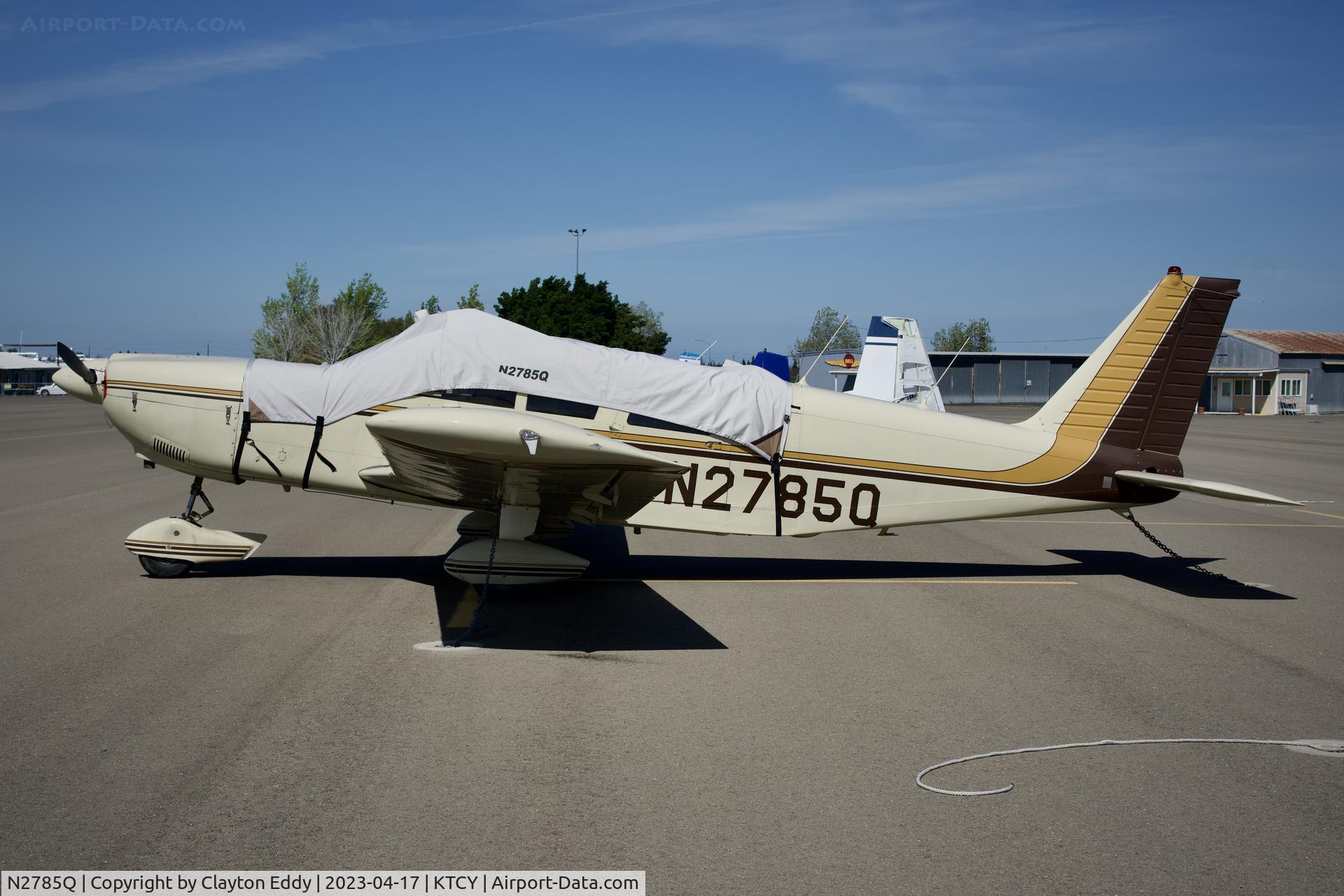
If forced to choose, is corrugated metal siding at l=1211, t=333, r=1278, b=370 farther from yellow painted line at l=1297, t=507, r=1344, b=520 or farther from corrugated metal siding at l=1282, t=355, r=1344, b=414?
yellow painted line at l=1297, t=507, r=1344, b=520

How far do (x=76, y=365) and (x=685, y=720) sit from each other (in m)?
6.48

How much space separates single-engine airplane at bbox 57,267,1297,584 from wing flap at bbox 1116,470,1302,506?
0.03m

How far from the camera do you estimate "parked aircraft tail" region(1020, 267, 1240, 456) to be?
880cm

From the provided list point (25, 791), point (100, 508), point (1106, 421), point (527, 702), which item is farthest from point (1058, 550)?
point (100, 508)

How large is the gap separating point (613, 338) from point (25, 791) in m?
51.0

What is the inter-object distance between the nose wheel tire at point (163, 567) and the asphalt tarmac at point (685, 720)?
0.39 ft

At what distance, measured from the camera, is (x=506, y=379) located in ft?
25.0

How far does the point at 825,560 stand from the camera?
10000mm

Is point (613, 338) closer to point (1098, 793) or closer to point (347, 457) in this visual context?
point (347, 457)

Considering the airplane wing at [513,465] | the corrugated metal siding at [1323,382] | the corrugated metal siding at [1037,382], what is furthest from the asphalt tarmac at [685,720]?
the corrugated metal siding at [1037,382]

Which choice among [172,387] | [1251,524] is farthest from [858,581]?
[1251,524]

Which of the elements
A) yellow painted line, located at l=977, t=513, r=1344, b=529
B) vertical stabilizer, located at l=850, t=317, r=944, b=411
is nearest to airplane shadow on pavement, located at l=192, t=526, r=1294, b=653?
yellow painted line, located at l=977, t=513, r=1344, b=529

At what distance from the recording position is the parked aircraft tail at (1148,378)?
8.80m

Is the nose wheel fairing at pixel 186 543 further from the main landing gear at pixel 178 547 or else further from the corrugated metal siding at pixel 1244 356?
the corrugated metal siding at pixel 1244 356
